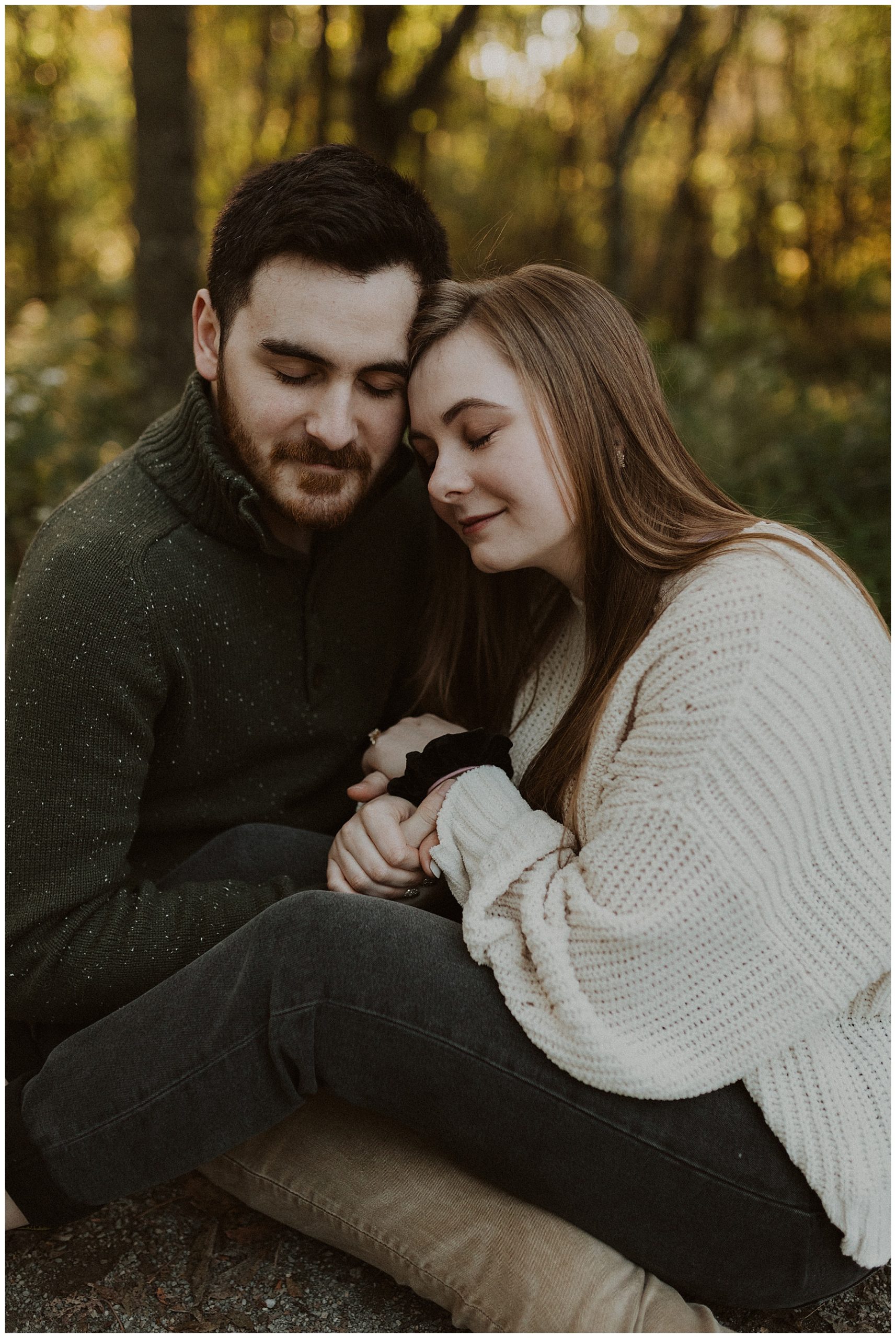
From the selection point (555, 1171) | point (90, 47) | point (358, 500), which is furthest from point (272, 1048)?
point (90, 47)

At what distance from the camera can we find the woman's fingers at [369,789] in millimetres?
2320

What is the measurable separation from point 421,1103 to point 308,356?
58.6 inches

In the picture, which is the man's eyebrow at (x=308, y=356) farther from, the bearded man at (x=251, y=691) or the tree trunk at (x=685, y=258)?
the tree trunk at (x=685, y=258)

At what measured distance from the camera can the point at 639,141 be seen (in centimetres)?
1473

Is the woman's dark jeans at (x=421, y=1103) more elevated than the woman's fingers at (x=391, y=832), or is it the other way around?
the woman's fingers at (x=391, y=832)

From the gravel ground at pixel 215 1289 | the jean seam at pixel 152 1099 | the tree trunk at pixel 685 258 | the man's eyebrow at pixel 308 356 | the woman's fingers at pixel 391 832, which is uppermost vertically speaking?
the tree trunk at pixel 685 258

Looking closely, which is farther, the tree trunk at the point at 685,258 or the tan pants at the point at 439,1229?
the tree trunk at the point at 685,258

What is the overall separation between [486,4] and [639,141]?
7.97 m

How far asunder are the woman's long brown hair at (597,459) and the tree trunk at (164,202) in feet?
13.7

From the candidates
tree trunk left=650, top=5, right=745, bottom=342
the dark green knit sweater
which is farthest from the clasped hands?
tree trunk left=650, top=5, right=745, bottom=342

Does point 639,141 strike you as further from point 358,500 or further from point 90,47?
point 358,500

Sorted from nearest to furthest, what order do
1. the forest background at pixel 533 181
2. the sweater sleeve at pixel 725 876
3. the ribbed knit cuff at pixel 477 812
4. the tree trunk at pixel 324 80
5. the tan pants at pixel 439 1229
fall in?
1. the sweater sleeve at pixel 725 876
2. the tan pants at pixel 439 1229
3. the ribbed knit cuff at pixel 477 812
4. the forest background at pixel 533 181
5. the tree trunk at pixel 324 80

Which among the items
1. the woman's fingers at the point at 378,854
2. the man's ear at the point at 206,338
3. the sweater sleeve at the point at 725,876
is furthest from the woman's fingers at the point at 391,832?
the man's ear at the point at 206,338

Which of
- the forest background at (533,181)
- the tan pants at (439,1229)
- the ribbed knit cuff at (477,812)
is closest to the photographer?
the tan pants at (439,1229)
